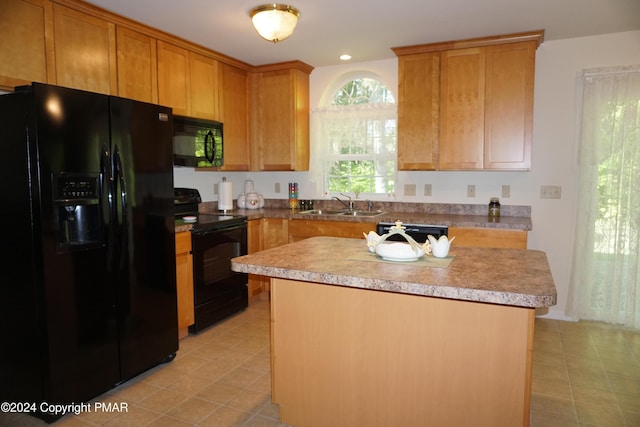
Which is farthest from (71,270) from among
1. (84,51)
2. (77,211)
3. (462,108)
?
(462,108)

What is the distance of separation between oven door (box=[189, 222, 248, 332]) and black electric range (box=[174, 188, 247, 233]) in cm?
5

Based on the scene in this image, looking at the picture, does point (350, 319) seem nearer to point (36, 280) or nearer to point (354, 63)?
point (36, 280)

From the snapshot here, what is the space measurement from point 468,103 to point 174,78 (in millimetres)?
2542

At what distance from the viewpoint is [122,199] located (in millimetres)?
2506

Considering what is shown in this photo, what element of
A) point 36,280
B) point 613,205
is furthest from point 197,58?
point 613,205

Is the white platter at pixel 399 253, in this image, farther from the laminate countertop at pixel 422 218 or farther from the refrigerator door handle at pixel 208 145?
the refrigerator door handle at pixel 208 145

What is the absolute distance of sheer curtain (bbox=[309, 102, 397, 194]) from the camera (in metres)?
4.36

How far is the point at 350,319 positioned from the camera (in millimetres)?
1877

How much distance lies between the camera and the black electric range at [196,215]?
347cm

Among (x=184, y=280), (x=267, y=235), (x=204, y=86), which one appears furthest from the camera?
(x=267, y=235)

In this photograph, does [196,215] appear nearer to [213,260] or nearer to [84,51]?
[213,260]

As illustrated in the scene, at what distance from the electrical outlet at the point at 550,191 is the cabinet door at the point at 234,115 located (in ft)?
9.55

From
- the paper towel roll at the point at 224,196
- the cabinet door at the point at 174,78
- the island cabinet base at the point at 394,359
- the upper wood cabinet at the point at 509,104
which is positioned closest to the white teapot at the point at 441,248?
the island cabinet base at the point at 394,359

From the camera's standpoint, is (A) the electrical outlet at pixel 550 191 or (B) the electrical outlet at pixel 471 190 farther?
(B) the electrical outlet at pixel 471 190
